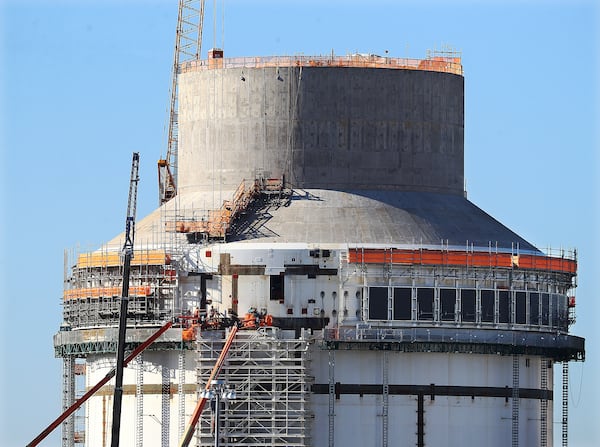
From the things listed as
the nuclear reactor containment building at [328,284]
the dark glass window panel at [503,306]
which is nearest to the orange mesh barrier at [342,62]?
the nuclear reactor containment building at [328,284]

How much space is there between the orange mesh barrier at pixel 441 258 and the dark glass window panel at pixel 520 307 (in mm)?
2052

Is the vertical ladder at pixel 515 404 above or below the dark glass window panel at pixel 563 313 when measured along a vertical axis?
below

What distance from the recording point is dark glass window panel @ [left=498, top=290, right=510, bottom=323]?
17825cm

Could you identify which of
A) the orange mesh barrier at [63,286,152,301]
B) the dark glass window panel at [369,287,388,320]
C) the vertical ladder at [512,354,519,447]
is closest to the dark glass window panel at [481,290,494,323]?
the vertical ladder at [512,354,519,447]

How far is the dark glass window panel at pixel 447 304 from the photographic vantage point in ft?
578

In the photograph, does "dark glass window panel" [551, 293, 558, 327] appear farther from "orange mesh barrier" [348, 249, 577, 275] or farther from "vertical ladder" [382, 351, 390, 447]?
"vertical ladder" [382, 351, 390, 447]

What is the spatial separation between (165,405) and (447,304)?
21.0 meters

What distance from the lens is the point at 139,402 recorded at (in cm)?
17800

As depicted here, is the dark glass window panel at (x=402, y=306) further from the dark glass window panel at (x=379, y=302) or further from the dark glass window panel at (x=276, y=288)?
the dark glass window panel at (x=276, y=288)

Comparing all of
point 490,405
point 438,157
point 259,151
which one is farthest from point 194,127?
point 490,405

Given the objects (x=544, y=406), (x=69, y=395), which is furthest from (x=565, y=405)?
(x=69, y=395)

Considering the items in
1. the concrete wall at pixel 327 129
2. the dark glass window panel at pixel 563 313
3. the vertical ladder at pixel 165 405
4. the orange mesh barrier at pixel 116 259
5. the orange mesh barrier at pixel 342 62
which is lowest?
the vertical ladder at pixel 165 405

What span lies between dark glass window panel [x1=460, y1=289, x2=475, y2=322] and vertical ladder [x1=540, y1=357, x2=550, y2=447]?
8405 mm

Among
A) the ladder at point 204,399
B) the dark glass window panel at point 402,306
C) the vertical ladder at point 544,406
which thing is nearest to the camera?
the ladder at point 204,399
